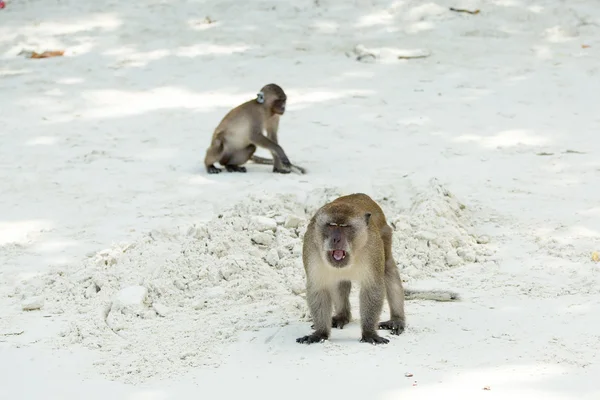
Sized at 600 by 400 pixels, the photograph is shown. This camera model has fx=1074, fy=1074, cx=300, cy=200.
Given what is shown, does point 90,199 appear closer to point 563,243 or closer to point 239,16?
point 563,243

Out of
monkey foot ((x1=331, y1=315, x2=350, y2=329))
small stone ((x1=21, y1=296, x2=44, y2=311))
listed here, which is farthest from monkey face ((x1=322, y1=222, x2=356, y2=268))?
small stone ((x1=21, y1=296, x2=44, y2=311))

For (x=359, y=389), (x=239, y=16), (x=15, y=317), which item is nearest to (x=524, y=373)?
(x=359, y=389)

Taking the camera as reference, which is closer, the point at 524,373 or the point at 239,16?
the point at 524,373

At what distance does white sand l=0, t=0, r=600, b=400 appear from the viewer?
5.90 metres

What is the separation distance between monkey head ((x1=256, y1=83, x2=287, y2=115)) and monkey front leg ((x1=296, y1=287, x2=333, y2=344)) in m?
4.26

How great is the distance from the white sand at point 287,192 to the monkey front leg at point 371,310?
12 centimetres

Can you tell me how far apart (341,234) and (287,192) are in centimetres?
291

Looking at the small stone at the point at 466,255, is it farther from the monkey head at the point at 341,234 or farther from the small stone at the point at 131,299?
the small stone at the point at 131,299

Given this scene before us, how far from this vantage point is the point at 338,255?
599cm

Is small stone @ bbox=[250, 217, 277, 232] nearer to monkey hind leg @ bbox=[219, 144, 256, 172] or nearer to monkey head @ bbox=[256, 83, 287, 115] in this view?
monkey hind leg @ bbox=[219, 144, 256, 172]

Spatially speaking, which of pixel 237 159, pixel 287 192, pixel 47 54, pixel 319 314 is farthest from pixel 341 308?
pixel 47 54

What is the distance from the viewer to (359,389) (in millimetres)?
5422

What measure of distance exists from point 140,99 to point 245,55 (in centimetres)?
182

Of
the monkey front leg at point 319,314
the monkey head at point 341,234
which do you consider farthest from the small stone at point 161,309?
the monkey head at point 341,234
